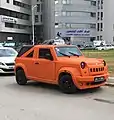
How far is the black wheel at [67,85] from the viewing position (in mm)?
10742

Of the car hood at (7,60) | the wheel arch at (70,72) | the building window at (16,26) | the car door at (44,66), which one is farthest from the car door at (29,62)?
the building window at (16,26)

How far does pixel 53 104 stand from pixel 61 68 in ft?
7.02

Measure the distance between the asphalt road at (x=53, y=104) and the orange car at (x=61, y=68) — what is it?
389 mm

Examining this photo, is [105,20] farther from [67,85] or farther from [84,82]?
[84,82]

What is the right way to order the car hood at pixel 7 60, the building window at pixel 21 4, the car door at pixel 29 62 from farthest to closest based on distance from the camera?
1. the building window at pixel 21 4
2. the car hood at pixel 7 60
3. the car door at pixel 29 62

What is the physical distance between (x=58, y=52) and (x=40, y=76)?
115 cm

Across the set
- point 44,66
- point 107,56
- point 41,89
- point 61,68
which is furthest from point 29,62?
point 107,56

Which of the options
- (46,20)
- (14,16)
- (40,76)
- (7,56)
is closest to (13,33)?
(14,16)

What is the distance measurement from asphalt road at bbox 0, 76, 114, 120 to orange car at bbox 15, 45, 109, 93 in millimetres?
389

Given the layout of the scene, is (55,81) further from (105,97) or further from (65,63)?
(105,97)

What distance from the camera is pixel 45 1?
99.9m

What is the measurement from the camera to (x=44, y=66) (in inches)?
465

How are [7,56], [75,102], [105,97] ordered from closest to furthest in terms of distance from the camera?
1. [75,102]
2. [105,97]
3. [7,56]

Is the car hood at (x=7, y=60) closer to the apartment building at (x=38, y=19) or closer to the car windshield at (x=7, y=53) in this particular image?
the car windshield at (x=7, y=53)
